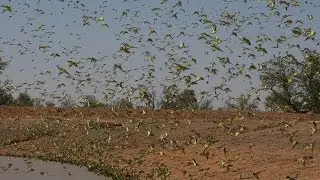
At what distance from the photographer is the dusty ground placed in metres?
18.5

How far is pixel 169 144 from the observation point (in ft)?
88.3

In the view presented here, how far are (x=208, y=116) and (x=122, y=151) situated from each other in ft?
50.7

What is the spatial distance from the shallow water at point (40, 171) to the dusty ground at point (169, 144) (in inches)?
33.4

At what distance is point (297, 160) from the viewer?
60.5 feet

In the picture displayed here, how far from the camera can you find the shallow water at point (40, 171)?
20.8 metres

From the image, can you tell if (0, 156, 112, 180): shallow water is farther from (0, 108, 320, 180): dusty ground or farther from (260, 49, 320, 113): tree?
(260, 49, 320, 113): tree

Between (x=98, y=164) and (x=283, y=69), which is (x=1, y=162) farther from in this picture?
(x=283, y=69)

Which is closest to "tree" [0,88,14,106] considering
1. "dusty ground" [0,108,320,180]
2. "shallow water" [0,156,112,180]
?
"dusty ground" [0,108,320,180]

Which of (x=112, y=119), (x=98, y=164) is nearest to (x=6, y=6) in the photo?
(x=98, y=164)

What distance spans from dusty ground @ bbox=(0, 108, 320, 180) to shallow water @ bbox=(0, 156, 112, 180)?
849 mm

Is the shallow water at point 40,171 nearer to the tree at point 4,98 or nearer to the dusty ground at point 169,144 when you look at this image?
the dusty ground at point 169,144

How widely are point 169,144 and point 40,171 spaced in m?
7.32

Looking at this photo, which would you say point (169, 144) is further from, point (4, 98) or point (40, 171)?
point (4, 98)

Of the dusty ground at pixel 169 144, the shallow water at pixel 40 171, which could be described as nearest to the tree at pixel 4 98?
the dusty ground at pixel 169 144
